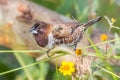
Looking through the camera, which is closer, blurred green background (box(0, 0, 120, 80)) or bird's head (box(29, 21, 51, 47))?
bird's head (box(29, 21, 51, 47))

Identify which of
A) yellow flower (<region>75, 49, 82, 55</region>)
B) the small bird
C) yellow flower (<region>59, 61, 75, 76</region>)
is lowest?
→ yellow flower (<region>59, 61, 75, 76</region>)

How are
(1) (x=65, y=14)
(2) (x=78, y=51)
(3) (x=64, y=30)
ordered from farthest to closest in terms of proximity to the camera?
(1) (x=65, y=14)
(3) (x=64, y=30)
(2) (x=78, y=51)

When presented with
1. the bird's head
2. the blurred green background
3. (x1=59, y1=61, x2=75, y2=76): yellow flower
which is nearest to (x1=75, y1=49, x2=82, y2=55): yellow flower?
(x1=59, y1=61, x2=75, y2=76): yellow flower

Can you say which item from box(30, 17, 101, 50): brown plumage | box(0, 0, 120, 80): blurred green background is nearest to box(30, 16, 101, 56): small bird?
box(30, 17, 101, 50): brown plumage

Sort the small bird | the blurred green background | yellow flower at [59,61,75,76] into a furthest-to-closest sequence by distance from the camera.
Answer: the blurred green background
the small bird
yellow flower at [59,61,75,76]

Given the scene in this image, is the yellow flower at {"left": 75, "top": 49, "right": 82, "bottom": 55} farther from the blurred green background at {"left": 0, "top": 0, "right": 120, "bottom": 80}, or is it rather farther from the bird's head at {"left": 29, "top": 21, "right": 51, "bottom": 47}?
the blurred green background at {"left": 0, "top": 0, "right": 120, "bottom": 80}

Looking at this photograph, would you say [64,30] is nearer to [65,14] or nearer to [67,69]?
[67,69]

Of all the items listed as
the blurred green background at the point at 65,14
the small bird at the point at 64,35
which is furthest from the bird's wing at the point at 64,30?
the blurred green background at the point at 65,14

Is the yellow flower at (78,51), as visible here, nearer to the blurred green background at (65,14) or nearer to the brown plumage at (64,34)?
the brown plumage at (64,34)

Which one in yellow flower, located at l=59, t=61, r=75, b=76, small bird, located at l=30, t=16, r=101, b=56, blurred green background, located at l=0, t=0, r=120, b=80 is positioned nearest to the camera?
yellow flower, located at l=59, t=61, r=75, b=76

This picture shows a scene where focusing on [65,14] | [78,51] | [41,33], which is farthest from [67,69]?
[65,14]

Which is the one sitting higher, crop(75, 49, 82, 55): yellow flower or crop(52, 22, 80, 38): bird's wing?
crop(52, 22, 80, 38): bird's wing
